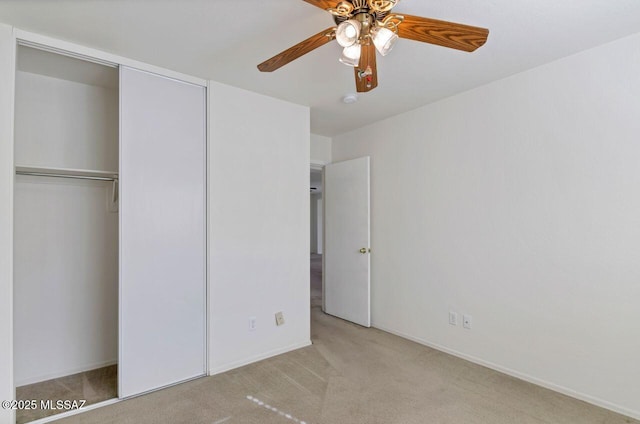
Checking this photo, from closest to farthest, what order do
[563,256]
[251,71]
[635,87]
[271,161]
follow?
[635,87] < [563,256] < [251,71] < [271,161]

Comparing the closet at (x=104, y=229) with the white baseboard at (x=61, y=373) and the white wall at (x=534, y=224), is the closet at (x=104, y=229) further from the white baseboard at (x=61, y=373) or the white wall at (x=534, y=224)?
the white wall at (x=534, y=224)

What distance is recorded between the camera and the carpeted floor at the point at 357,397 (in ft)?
7.00

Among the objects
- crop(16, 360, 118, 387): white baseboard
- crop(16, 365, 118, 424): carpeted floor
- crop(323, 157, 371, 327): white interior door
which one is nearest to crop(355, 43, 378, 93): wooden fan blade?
crop(323, 157, 371, 327): white interior door

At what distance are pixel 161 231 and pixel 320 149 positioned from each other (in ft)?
8.15

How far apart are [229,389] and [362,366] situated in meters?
1.14

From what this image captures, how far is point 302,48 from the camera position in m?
1.68

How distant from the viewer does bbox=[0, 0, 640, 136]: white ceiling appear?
1808mm

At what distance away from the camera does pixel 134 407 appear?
89.2 inches

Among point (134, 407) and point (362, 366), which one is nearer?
point (134, 407)

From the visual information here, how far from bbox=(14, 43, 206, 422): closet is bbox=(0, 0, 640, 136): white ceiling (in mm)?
361

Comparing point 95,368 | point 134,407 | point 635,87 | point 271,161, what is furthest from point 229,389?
point 635,87

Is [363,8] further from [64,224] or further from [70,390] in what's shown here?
[70,390]

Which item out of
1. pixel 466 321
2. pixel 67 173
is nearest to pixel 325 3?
pixel 67 173

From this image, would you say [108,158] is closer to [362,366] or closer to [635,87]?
[362,366]
